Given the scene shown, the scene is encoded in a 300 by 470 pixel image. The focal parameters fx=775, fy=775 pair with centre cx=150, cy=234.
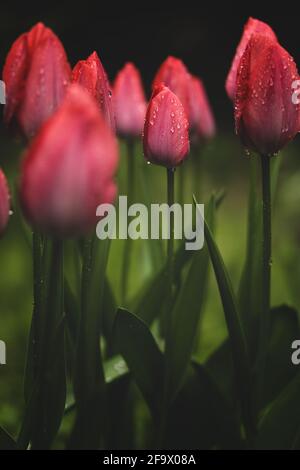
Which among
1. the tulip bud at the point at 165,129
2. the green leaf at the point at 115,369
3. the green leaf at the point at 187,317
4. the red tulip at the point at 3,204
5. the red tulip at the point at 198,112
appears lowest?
the green leaf at the point at 115,369

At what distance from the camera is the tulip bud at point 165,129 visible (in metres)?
0.82

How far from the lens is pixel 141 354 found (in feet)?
3.03

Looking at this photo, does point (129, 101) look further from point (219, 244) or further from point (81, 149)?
point (219, 244)

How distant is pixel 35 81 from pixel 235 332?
36cm

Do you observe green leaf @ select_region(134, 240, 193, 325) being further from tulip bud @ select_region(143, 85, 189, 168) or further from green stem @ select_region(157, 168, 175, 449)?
tulip bud @ select_region(143, 85, 189, 168)

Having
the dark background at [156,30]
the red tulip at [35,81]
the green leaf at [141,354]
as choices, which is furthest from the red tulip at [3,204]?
the dark background at [156,30]

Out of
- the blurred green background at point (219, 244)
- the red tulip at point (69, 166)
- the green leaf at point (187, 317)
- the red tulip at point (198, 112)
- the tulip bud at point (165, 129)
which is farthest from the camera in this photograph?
the blurred green background at point (219, 244)

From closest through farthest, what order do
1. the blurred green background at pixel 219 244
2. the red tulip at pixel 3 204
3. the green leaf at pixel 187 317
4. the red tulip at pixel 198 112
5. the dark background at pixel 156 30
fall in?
the red tulip at pixel 3 204 → the green leaf at pixel 187 317 → the red tulip at pixel 198 112 → the blurred green background at pixel 219 244 → the dark background at pixel 156 30

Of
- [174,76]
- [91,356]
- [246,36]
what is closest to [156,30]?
[174,76]

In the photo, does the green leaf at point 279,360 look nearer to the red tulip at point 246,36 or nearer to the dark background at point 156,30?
the red tulip at point 246,36

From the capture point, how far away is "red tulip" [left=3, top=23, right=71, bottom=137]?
2.51 ft

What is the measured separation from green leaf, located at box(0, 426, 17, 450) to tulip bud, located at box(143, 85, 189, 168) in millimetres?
333

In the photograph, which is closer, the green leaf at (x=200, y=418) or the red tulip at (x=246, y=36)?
the red tulip at (x=246, y=36)

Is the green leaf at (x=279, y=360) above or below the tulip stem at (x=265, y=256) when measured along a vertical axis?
below
